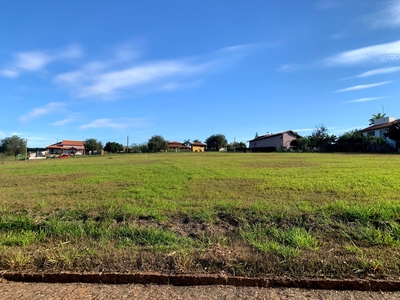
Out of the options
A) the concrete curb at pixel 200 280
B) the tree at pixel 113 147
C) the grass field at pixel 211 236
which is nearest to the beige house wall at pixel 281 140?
→ the tree at pixel 113 147

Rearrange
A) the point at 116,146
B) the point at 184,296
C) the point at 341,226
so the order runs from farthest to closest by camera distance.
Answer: the point at 116,146
the point at 341,226
the point at 184,296

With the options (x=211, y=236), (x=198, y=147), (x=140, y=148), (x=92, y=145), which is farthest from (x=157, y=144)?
(x=211, y=236)

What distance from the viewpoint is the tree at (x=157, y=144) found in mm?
81250

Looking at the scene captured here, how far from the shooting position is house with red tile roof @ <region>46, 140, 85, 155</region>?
91.1m

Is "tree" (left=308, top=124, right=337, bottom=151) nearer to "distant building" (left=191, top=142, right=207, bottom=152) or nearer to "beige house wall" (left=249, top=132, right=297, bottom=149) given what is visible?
"beige house wall" (left=249, top=132, right=297, bottom=149)

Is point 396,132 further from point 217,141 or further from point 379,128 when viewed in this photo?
point 217,141

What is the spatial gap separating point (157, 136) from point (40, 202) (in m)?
75.4

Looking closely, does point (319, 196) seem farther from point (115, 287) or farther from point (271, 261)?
point (115, 287)

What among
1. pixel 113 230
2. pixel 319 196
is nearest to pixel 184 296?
pixel 113 230

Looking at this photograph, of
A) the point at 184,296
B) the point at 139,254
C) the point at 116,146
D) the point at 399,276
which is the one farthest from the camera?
the point at 116,146

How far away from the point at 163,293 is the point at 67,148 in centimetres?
10402

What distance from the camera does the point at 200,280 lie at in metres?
3.19

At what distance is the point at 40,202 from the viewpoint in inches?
294

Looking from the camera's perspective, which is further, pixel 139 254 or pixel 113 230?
pixel 113 230
